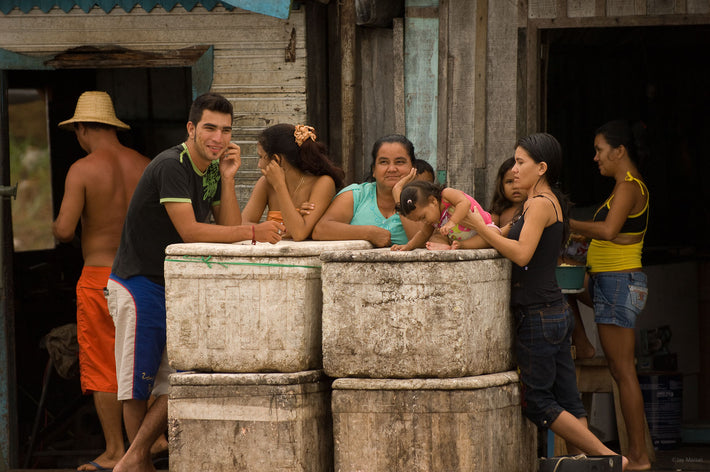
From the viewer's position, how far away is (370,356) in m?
4.15

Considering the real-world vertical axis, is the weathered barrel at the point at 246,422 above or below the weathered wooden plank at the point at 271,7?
below

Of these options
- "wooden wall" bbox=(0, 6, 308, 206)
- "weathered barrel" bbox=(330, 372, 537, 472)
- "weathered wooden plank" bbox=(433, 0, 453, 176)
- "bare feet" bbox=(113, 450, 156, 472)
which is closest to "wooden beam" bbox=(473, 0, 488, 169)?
"weathered wooden plank" bbox=(433, 0, 453, 176)

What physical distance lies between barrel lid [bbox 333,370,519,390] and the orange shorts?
213cm

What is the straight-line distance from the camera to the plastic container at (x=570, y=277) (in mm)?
5584

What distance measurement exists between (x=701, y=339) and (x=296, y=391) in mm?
4417

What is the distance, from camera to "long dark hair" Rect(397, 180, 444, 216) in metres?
4.46

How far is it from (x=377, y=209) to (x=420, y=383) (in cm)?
127

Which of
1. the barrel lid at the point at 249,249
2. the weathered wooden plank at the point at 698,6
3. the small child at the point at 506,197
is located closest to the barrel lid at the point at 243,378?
the barrel lid at the point at 249,249

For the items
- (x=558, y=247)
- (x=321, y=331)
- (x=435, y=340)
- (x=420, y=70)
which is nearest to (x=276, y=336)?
(x=321, y=331)

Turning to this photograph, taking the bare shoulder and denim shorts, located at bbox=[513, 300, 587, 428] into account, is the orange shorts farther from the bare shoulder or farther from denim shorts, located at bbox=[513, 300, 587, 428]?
the bare shoulder

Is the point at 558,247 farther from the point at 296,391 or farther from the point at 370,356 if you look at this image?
the point at 296,391

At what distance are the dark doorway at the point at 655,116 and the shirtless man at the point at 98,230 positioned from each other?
433 centimetres

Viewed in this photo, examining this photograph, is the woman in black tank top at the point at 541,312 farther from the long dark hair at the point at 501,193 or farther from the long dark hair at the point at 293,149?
the long dark hair at the point at 293,149

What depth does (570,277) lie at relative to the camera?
560cm
